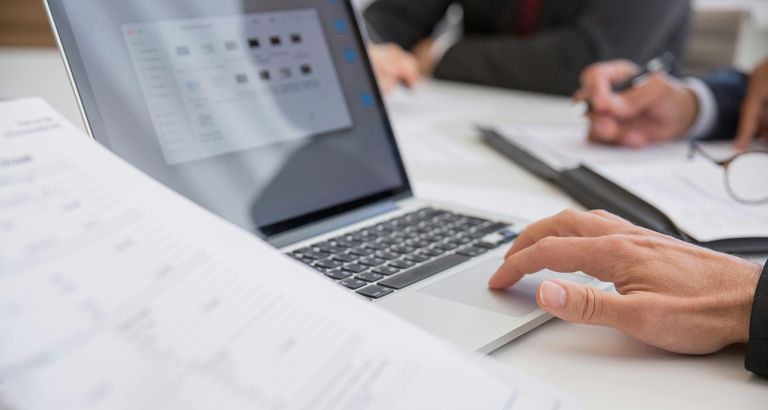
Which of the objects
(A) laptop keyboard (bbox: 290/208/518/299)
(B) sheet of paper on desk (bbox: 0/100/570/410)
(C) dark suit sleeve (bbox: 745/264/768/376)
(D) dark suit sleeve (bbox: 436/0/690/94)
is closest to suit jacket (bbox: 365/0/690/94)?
(D) dark suit sleeve (bbox: 436/0/690/94)

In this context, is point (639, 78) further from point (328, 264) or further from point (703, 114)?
point (328, 264)

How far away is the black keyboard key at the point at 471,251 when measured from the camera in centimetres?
62

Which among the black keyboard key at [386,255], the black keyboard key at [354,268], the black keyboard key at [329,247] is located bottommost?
the black keyboard key at [386,255]

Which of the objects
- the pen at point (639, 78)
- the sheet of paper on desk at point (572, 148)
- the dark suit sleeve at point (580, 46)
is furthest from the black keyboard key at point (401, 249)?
the dark suit sleeve at point (580, 46)

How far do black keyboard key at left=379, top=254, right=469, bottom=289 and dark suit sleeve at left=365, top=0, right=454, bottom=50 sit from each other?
1556mm

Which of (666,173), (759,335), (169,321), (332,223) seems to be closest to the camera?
(169,321)

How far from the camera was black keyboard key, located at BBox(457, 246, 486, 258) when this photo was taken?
617mm

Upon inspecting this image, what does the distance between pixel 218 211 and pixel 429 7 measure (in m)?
1.69

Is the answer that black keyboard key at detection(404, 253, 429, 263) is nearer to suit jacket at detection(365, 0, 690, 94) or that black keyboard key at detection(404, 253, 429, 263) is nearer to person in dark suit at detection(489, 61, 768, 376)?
person in dark suit at detection(489, 61, 768, 376)

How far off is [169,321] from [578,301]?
11.4 inches

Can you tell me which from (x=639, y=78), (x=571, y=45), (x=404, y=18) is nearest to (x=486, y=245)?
(x=639, y=78)

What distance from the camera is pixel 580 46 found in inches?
69.4

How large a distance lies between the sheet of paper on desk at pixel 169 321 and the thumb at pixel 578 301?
160 mm

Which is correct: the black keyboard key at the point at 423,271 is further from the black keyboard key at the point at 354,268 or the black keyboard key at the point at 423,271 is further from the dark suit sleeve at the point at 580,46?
the dark suit sleeve at the point at 580,46
